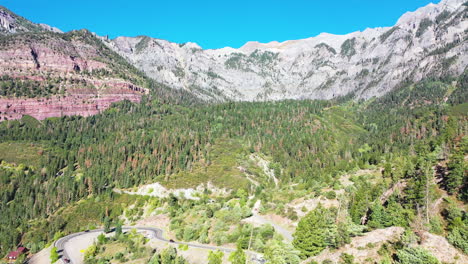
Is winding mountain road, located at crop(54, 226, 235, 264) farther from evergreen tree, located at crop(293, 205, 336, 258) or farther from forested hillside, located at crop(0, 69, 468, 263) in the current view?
evergreen tree, located at crop(293, 205, 336, 258)

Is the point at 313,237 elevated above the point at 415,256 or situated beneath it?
situated beneath

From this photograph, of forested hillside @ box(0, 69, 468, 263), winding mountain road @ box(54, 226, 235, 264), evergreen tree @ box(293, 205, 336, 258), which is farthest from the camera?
winding mountain road @ box(54, 226, 235, 264)

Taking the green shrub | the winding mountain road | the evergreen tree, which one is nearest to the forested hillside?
the evergreen tree

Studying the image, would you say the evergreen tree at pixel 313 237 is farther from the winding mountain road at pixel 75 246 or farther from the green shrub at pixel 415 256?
the winding mountain road at pixel 75 246

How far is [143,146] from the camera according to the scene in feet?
591

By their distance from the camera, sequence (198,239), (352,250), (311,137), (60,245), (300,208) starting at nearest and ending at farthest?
(352,250) → (198,239) → (300,208) → (60,245) → (311,137)

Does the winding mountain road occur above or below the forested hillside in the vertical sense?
below

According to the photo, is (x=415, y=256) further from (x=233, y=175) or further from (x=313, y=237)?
(x=233, y=175)

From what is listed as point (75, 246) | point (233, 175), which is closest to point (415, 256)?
point (75, 246)

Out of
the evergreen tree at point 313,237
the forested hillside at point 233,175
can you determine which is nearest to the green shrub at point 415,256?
the forested hillside at point 233,175

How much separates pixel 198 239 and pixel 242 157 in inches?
3284

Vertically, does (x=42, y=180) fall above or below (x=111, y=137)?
below

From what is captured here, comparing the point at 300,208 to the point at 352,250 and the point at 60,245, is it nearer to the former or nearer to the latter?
A: the point at 352,250

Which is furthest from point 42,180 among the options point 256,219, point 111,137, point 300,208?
point 300,208
